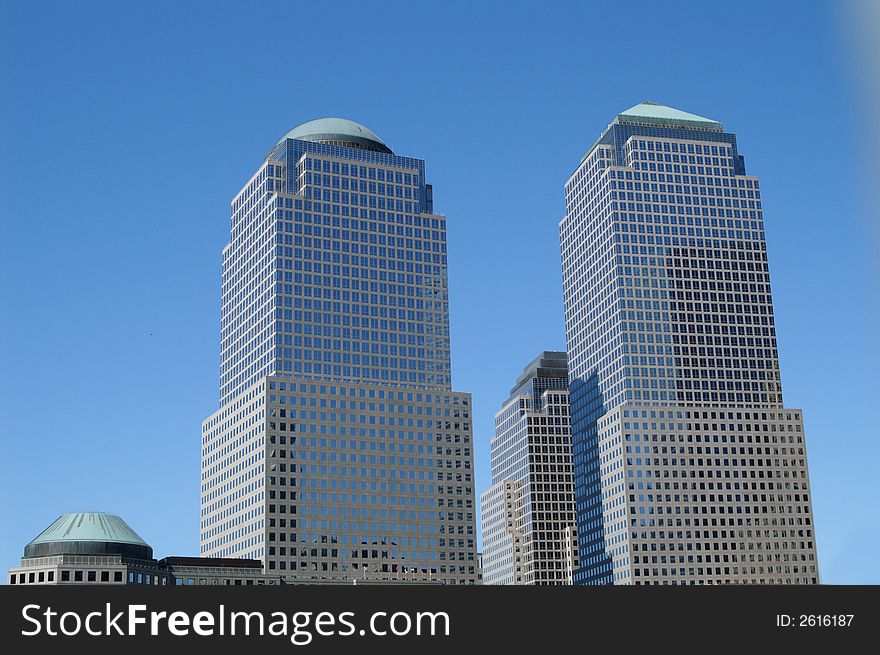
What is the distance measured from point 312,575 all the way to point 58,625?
495 ft

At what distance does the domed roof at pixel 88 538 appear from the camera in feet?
485

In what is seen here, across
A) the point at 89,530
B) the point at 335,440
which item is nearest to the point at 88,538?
the point at 89,530

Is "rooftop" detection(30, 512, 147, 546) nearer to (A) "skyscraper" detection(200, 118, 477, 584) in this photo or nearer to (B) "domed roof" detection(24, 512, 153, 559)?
(B) "domed roof" detection(24, 512, 153, 559)

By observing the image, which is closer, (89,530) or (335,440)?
(89,530)

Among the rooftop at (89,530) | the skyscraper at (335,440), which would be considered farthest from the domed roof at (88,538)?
the skyscraper at (335,440)

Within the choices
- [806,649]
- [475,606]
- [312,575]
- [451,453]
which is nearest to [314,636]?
[475,606]

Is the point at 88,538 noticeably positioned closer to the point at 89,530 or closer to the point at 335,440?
the point at 89,530

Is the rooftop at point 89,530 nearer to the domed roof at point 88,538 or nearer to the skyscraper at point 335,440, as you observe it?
the domed roof at point 88,538

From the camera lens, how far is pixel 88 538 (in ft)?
488

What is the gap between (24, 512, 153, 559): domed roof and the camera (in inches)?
5822

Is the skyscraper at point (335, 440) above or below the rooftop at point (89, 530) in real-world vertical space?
above

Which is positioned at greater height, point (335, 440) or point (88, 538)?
point (335, 440)

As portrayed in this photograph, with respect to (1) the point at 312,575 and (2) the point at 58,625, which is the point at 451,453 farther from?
(2) the point at 58,625

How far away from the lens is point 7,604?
2567 centimetres
